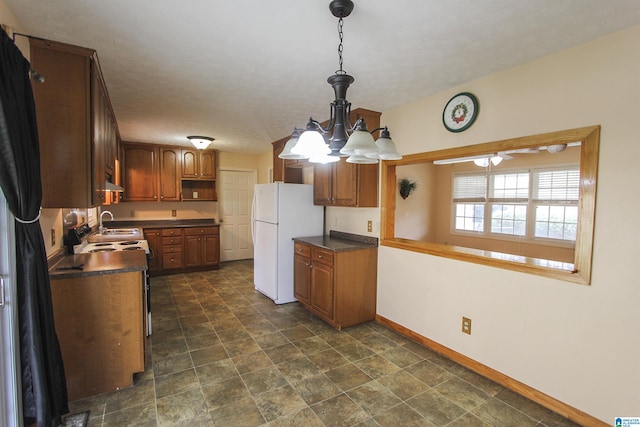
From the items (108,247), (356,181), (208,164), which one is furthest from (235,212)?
(356,181)

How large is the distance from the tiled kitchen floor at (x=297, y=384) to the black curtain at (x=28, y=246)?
42cm

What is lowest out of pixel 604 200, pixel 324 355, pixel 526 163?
pixel 324 355

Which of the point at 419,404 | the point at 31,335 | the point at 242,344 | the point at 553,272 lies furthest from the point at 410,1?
the point at 242,344

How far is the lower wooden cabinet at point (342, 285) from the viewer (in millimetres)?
3273

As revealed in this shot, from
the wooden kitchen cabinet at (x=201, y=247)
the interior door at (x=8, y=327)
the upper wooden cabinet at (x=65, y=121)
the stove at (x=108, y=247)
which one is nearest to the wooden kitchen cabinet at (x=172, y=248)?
the wooden kitchen cabinet at (x=201, y=247)

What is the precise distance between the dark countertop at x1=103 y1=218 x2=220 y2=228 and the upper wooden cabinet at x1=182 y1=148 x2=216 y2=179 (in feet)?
2.97

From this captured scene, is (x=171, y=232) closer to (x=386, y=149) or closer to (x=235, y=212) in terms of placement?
(x=235, y=212)

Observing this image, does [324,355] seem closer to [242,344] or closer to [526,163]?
[242,344]

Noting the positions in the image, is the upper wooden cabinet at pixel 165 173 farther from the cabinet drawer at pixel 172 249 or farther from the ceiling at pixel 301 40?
the ceiling at pixel 301 40

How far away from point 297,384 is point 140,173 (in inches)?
194

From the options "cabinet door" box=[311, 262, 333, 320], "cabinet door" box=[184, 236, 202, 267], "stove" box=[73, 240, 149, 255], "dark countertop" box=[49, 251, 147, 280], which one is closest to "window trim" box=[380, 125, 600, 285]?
"cabinet door" box=[311, 262, 333, 320]

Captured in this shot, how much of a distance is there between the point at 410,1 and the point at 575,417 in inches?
106

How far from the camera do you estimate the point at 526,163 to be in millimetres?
4766

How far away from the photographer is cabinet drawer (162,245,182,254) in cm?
539
